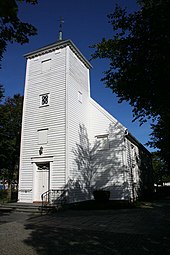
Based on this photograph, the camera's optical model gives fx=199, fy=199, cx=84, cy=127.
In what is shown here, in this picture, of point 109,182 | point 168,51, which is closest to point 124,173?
point 109,182

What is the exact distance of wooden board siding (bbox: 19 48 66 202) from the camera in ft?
48.0

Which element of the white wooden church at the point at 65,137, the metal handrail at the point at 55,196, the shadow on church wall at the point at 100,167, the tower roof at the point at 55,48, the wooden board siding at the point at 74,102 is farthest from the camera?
the tower roof at the point at 55,48

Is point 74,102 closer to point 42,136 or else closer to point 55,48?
point 42,136

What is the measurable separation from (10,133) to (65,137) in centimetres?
1276

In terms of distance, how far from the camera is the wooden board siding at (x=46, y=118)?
1462 cm

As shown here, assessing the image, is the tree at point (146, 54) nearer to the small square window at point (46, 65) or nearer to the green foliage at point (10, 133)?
the small square window at point (46, 65)

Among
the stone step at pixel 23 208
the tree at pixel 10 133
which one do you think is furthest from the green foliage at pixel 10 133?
the stone step at pixel 23 208

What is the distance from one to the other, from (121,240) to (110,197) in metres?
9.60

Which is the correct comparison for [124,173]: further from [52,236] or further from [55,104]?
[52,236]

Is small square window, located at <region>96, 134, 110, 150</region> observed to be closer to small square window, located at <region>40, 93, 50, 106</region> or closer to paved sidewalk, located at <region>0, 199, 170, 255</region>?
small square window, located at <region>40, 93, 50, 106</region>

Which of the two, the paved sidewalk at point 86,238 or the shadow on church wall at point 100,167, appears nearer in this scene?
the paved sidewalk at point 86,238

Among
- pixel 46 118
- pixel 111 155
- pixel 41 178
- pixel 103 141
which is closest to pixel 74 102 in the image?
pixel 46 118

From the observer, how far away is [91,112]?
18781 mm

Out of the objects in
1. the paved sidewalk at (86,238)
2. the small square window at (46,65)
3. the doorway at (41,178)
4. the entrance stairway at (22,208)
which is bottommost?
the entrance stairway at (22,208)
